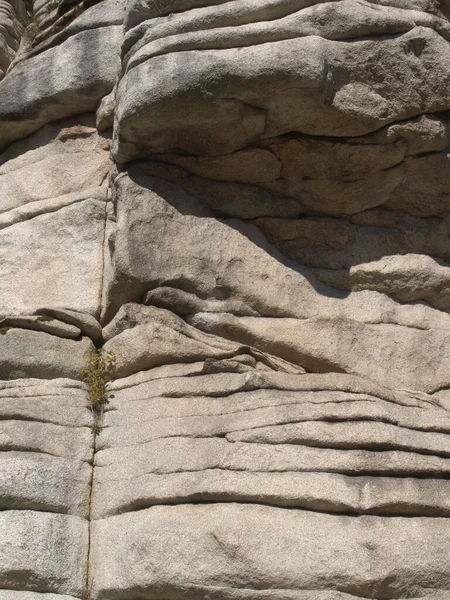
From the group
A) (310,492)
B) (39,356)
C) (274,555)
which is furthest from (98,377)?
(274,555)

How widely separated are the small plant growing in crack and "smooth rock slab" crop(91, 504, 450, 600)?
139cm

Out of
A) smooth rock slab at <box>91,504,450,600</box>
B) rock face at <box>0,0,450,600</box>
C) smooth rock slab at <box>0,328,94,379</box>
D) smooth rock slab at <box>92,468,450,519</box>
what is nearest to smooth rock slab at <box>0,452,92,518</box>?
rock face at <box>0,0,450,600</box>

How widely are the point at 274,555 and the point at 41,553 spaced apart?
153cm

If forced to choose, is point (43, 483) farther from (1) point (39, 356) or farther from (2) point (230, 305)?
(2) point (230, 305)

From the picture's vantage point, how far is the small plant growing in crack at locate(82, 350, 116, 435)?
8086mm

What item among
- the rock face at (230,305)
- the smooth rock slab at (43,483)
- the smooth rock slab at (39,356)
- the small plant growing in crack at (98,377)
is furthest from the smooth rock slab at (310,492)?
the smooth rock slab at (39,356)

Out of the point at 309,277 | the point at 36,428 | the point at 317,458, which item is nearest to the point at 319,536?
the point at 317,458

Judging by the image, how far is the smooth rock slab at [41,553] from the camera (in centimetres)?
675

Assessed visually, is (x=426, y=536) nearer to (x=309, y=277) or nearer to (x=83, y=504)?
(x=83, y=504)

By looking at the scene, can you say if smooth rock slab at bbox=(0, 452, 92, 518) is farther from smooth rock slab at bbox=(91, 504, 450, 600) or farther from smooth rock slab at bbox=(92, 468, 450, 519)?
smooth rock slab at bbox=(91, 504, 450, 600)

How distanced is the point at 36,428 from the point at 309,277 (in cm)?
289

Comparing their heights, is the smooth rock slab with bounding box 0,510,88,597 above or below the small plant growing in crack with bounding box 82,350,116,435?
below

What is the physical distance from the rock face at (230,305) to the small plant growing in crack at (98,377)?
0.09 feet

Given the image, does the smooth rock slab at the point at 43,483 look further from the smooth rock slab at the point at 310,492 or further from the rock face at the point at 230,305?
the smooth rock slab at the point at 310,492
